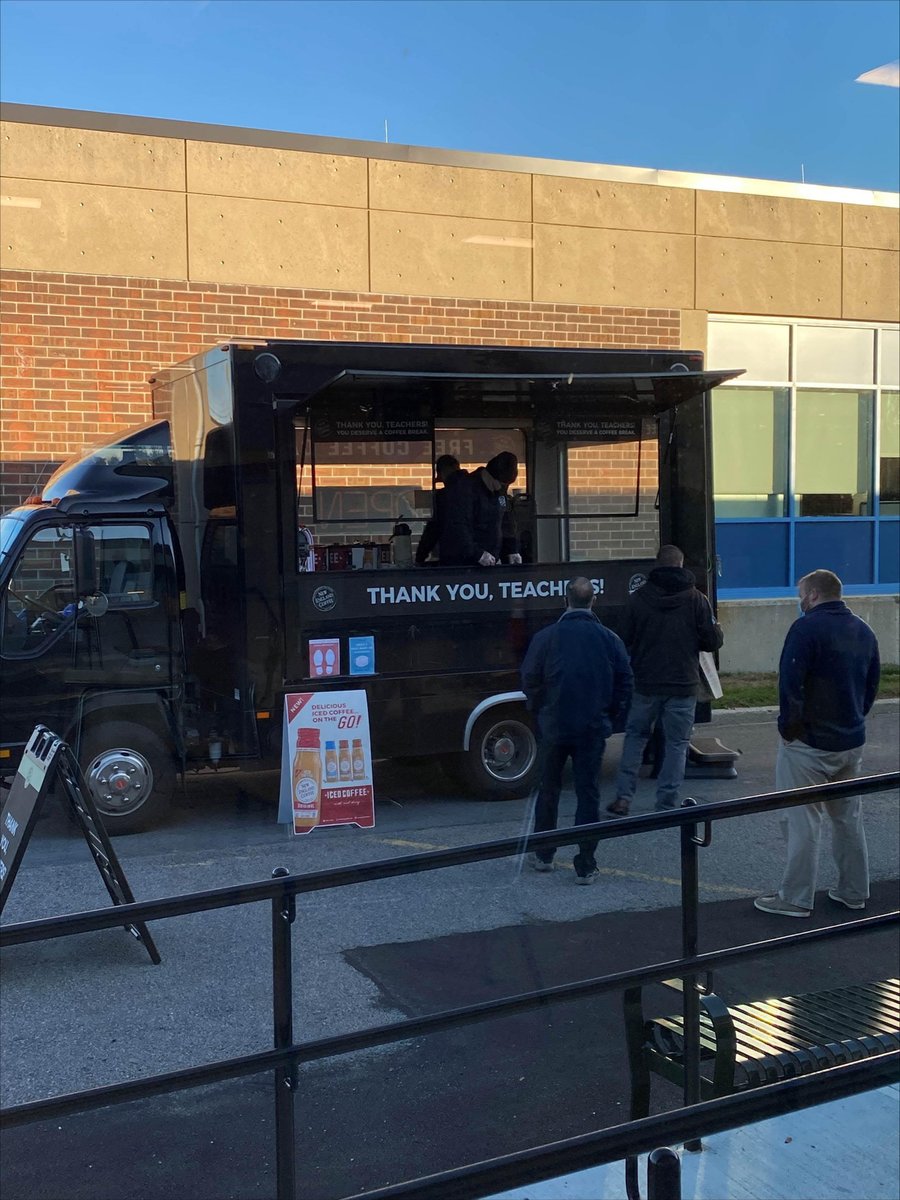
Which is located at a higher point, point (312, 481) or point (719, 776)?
point (312, 481)

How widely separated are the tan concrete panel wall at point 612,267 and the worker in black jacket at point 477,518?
5.21 metres

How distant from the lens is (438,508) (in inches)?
353

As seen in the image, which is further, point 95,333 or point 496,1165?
point 95,333

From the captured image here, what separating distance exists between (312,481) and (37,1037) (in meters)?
4.57

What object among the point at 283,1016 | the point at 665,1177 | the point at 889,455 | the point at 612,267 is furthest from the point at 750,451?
the point at 665,1177

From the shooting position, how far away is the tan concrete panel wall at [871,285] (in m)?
15.1

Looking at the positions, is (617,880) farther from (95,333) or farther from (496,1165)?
(95,333)

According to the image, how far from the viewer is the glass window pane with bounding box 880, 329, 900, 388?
1557cm

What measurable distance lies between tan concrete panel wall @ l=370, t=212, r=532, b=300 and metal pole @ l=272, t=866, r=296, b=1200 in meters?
10.8

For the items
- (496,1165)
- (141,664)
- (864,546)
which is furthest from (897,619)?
(496,1165)

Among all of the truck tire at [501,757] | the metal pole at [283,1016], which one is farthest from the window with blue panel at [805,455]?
the metal pole at [283,1016]

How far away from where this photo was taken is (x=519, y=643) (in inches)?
343

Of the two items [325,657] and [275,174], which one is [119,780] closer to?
[325,657]

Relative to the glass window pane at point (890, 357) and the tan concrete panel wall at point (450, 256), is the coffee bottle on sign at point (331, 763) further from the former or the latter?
the glass window pane at point (890, 357)
